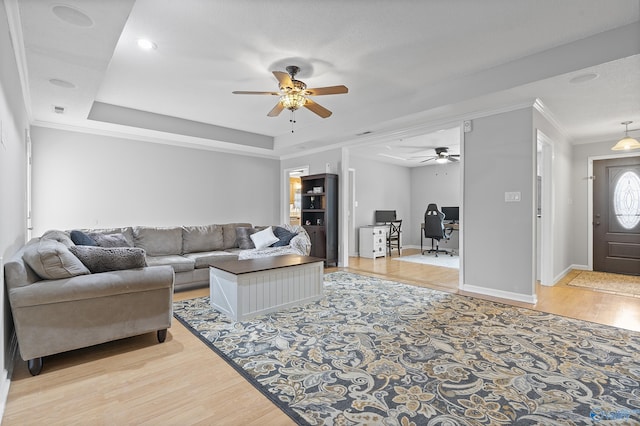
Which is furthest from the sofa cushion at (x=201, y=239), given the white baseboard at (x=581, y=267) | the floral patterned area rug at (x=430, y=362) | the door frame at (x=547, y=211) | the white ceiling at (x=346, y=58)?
the white baseboard at (x=581, y=267)

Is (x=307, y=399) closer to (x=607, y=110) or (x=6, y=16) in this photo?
(x=6, y=16)

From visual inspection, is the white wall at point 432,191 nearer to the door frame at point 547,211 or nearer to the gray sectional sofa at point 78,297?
the door frame at point 547,211

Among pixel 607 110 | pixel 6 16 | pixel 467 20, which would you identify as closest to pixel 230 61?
pixel 6 16

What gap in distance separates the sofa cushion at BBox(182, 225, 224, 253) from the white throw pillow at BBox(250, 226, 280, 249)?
0.59 m

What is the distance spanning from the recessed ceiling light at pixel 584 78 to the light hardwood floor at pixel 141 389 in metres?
2.45

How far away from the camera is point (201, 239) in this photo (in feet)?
16.9

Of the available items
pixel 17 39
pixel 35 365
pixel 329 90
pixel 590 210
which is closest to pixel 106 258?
pixel 35 365

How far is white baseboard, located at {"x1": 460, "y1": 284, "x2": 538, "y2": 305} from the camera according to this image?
3678mm

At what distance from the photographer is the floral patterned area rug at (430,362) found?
5.64ft

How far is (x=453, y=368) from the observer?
7.11 feet

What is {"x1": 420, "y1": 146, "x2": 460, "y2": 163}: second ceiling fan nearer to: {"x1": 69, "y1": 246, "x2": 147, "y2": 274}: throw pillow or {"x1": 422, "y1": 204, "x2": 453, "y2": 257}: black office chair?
{"x1": 422, "y1": 204, "x2": 453, "y2": 257}: black office chair

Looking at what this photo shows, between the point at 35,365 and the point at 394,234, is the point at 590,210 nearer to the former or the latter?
the point at 394,234

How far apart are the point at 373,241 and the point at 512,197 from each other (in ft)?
12.3

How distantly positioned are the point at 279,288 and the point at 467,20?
3.10 metres
